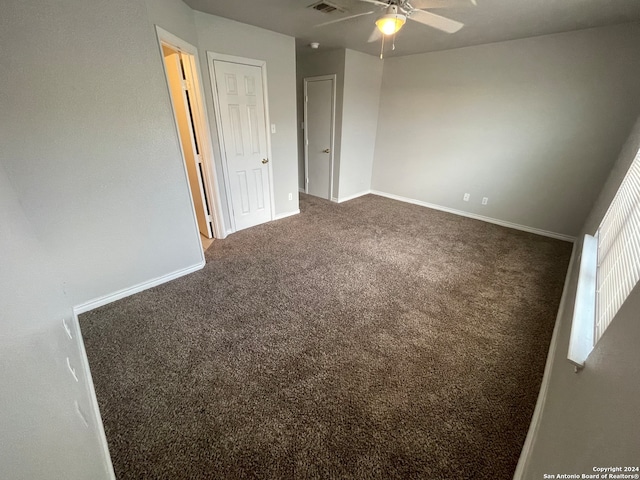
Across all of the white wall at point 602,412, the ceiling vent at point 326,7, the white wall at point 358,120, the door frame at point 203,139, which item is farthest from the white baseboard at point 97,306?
the white wall at point 358,120

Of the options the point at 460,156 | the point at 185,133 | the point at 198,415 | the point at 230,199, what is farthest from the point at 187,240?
the point at 460,156

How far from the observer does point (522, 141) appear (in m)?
3.45

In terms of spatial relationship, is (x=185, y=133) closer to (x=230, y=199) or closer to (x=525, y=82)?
(x=230, y=199)

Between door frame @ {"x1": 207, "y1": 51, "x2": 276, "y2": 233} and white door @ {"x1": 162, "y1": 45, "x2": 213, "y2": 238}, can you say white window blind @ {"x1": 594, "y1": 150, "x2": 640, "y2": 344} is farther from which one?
door frame @ {"x1": 207, "y1": 51, "x2": 276, "y2": 233}

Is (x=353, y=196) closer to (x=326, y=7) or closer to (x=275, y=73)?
(x=275, y=73)

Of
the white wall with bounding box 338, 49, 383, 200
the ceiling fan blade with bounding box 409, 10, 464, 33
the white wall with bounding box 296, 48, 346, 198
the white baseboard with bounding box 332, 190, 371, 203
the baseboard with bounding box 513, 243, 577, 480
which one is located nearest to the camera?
the baseboard with bounding box 513, 243, 577, 480

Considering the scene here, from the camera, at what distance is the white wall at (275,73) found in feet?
8.84

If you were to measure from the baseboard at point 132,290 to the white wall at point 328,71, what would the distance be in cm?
287

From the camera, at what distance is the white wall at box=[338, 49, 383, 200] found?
13.4 ft

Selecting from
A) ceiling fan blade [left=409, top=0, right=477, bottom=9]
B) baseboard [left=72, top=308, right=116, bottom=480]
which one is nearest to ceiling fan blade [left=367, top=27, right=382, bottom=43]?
ceiling fan blade [left=409, top=0, right=477, bottom=9]

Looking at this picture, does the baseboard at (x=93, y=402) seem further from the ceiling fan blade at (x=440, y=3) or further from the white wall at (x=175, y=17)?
the ceiling fan blade at (x=440, y=3)

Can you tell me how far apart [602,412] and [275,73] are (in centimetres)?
391

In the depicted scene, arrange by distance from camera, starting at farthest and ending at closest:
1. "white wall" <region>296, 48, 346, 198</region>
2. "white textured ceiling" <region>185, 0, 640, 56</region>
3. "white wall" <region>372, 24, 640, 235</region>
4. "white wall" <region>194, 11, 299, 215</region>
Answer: "white wall" <region>296, 48, 346, 198</region> → "white wall" <region>372, 24, 640, 235</region> → "white wall" <region>194, 11, 299, 215</region> → "white textured ceiling" <region>185, 0, 640, 56</region>

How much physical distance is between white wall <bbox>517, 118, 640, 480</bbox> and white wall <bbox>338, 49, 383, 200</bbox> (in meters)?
4.10
